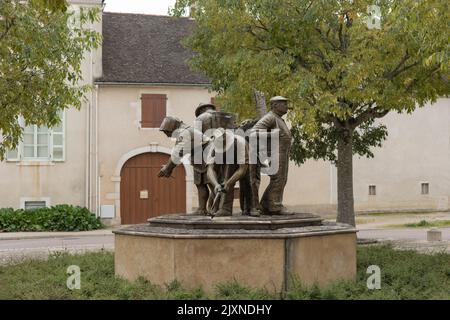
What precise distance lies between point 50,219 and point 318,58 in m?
12.1

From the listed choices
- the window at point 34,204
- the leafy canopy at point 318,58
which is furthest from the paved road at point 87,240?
the leafy canopy at point 318,58

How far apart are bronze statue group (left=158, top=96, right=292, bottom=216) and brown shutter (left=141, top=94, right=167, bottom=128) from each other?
15.1m

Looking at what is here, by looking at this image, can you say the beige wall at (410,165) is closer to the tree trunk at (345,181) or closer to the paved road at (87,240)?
the paved road at (87,240)

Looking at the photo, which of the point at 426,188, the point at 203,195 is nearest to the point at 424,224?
the point at 426,188

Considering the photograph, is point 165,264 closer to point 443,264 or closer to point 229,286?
point 229,286

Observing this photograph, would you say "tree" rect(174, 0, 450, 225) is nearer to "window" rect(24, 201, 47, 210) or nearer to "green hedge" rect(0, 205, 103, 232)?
"green hedge" rect(0, 205, 103, 232)

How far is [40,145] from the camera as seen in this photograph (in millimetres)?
24422

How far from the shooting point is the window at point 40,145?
2417cm

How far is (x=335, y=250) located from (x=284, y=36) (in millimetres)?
7517

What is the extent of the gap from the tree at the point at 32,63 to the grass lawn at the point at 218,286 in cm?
276

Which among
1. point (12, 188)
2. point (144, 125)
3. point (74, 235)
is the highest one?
point (144, 125)

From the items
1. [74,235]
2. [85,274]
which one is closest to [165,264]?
[85,274]

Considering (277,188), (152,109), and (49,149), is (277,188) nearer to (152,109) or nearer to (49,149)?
(152,109)
